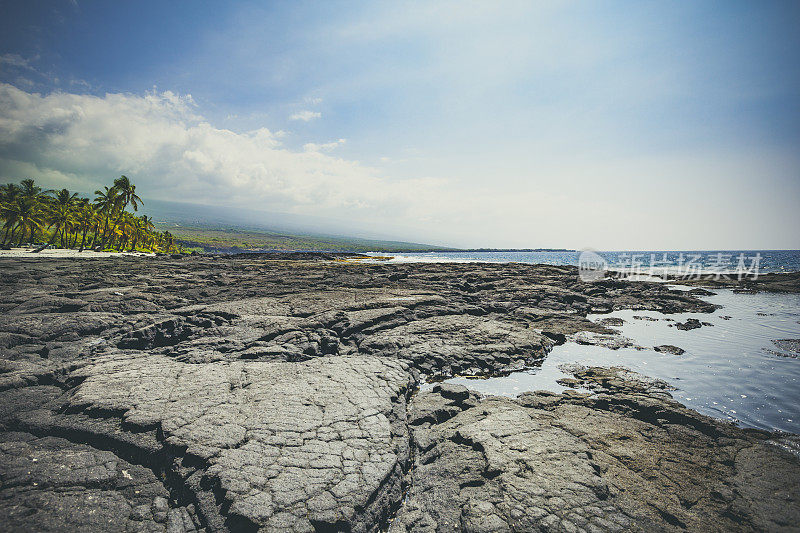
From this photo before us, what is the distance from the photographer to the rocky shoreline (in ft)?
12.1

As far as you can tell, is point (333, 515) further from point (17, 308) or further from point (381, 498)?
point (17, 308)

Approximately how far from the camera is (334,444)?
15.8ft

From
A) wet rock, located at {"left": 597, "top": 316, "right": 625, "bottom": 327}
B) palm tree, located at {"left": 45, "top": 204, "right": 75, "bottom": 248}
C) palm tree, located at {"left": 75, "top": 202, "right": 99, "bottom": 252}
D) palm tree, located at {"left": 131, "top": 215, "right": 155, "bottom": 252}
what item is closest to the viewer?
wet rock, located at {"left": 597, "top": 316, "right": 625, "bottom": 327}

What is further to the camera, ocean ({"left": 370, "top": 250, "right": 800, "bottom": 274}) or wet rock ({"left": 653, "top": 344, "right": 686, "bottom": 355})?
ocean ({"left": 370, "top": 250, "right": 800, "bottom": 274})

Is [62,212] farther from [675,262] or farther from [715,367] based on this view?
[675,262]

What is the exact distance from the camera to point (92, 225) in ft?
178

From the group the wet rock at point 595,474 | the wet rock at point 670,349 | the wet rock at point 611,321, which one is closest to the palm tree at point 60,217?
the wet rock at point 595,474

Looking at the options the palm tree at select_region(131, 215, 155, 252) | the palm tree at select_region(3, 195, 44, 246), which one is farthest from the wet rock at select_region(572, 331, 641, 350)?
the palm tree at select_region(131, 215, 155, 252)

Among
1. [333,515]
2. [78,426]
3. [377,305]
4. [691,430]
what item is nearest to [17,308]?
[78,426]

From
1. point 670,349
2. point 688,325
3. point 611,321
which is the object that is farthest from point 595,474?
point 688,325

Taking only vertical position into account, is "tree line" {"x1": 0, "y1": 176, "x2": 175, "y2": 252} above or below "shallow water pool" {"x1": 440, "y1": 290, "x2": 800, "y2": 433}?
above

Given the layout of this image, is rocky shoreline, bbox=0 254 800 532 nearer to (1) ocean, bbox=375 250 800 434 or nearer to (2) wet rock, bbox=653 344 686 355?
(1) ocean, bbox=375 250 800 434

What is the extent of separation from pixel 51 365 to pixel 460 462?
359 inches

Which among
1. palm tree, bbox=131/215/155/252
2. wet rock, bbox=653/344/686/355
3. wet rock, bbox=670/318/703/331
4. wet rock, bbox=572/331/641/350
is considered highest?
palm tree, bbox=131/215/155/252
